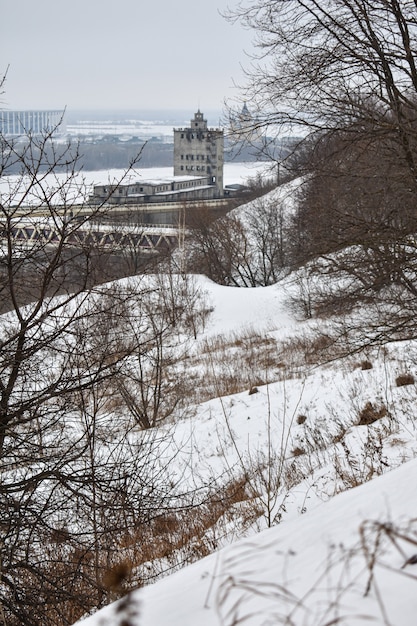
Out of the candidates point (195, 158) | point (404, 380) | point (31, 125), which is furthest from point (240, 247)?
point (195, 158)

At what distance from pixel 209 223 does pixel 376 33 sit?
29.3m

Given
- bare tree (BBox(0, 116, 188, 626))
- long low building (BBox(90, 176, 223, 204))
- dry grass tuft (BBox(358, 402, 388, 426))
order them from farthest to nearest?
1. long low building (BBox(90, 176, 223, 204))
2. dry grass tuft (BBox(358, 402, 388, 426))
3. bare tree (BBox(0, 116, 188, 626))

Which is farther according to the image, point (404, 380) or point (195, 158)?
point (195, 158)

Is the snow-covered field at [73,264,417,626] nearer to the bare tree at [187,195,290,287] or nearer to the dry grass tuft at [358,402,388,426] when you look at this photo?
the dry grass tuft at [358,402,388,426]

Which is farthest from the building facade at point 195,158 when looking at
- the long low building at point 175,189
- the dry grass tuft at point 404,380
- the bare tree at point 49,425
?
the bare tree at point 49,425

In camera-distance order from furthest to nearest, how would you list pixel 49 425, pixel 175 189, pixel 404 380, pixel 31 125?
pixel 175 189 → pixel 404 380 → pixel 31 125 → pixel 49 425

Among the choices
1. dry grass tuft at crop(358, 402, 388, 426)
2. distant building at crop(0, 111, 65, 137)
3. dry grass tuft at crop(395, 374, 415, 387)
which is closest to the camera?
distant building at crop(0, 111, 65, 137)

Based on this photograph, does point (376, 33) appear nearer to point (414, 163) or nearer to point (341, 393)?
point (414, 163)

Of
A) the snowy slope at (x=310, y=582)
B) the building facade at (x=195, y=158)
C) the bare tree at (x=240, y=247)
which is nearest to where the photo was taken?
the snowy slope at (x=310, y=582)

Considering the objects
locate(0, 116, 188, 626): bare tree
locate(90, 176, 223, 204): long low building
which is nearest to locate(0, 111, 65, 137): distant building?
locate(0, 116, 188, 626): bare tree

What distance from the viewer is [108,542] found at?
5.16 metres

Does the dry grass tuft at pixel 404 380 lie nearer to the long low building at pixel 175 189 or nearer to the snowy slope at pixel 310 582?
the snowy slope at pixel 310 582

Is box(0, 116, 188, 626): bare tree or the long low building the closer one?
box(0, 116, 188, 626): bare tree

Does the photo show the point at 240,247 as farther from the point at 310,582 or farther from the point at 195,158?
the point at 195,158
